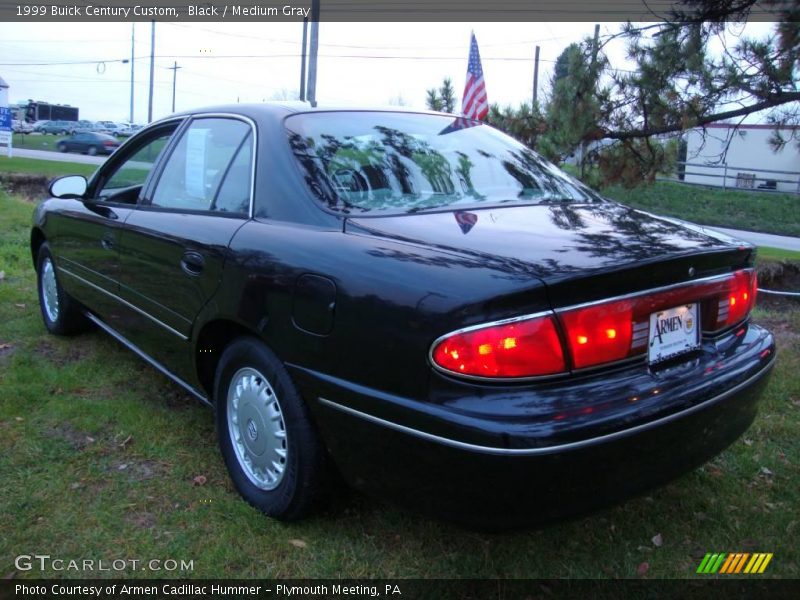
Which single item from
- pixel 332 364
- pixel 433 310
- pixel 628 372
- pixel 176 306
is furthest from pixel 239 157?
pixel 628 372

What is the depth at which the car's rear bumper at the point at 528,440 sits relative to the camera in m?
1.82

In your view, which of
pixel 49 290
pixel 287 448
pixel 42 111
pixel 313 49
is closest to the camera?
pixel 287 448

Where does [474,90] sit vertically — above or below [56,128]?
below

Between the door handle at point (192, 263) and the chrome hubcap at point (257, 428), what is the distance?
462 millimetres

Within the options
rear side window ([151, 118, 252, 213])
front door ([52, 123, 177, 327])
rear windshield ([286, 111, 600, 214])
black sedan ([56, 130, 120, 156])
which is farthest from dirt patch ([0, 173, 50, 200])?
black sedan ([56, 130, 120, 156])

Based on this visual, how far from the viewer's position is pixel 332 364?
84.4 inches

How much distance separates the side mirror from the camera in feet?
13.7

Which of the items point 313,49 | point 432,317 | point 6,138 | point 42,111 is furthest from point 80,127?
point 432,317

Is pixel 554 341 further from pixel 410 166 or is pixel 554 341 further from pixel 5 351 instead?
pixel 5 351

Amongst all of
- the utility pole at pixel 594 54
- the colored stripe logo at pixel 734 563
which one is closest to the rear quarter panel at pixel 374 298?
the colored stripe logo at pixel 734 563

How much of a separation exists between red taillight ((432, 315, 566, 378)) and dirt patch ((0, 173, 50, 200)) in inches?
647

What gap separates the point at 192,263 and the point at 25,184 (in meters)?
16.3

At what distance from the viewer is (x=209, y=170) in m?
3.12

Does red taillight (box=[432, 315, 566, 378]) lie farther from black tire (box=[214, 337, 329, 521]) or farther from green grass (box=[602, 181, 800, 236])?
green grass (box=[602, 181, 800, 236])
